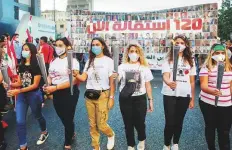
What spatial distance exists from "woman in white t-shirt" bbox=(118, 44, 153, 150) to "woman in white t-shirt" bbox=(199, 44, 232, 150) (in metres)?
0.82

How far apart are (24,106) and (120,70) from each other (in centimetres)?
157

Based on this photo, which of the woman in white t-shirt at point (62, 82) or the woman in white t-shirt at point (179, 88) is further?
the woman in white t-shirt at point (62, 82)

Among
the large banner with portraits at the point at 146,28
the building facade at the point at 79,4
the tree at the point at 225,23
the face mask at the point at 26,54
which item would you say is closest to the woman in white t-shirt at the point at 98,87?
the face mask at the point at 26,54

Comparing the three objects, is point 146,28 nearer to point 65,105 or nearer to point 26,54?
point 26,54

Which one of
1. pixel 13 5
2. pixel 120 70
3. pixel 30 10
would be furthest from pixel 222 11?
pixel 120 70

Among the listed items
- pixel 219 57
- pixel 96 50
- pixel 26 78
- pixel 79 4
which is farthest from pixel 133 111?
pixel 79 4

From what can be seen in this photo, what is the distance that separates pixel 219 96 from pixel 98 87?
5.40 feet

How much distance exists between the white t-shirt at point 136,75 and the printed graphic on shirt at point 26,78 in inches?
54.5

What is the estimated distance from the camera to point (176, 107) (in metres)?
4.33

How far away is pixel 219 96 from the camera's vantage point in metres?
3.88

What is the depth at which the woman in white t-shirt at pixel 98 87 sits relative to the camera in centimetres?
438

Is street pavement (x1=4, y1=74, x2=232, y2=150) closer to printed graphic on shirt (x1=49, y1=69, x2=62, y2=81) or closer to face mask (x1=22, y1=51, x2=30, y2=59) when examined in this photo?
printed graphic on shirt (x1=49, y1=69, x2=62, y2=81)

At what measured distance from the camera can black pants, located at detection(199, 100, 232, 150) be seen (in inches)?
154

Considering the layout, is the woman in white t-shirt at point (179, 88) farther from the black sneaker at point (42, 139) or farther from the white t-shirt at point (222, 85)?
the black sneaker at point (42, 139)
